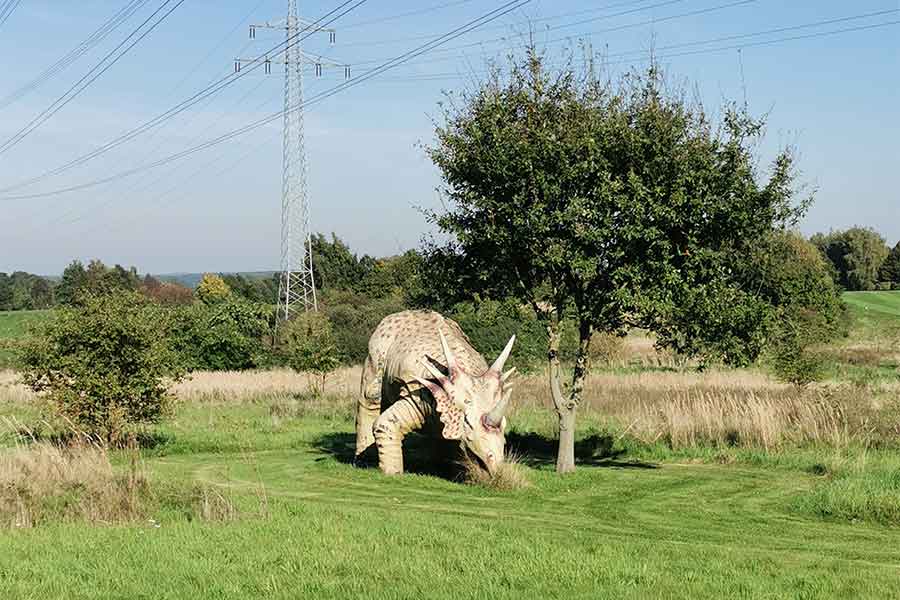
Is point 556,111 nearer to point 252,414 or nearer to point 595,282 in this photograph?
point 595,282

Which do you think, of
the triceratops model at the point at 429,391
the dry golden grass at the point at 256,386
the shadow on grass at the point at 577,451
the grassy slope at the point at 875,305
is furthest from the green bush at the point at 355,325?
the grassy slope at the point at 875,305

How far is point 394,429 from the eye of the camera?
18.8m

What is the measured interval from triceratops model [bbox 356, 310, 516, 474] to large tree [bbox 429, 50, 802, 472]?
153cm

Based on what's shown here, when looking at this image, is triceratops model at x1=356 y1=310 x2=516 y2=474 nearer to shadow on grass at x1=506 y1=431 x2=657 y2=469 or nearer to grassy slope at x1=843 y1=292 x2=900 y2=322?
shadow on grass at x1=506 y1=431 x2=657 y2=469

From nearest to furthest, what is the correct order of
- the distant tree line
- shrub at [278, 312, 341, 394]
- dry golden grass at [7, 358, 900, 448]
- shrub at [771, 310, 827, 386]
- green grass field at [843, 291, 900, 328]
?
dry golden grass at [7, 358, 900, 448]
shrub at [771, 310, 827, 386]
shrub at [278, 312, 341, 394]
green grass field at [843, 291, 900, 328]
the distant tree line

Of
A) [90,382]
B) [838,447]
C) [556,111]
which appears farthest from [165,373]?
[838,447]

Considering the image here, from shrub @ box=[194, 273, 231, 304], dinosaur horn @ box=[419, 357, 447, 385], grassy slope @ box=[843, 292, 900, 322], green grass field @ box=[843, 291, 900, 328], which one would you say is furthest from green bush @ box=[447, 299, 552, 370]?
shrub @ box=[194, 273, 231, 304]

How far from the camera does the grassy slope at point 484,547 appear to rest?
953cm

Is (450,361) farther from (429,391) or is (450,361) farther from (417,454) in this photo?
(417,454)

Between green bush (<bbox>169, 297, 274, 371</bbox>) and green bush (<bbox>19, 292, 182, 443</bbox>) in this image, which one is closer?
green bush (<bbox>19, 292, 182, 443</bbox>)

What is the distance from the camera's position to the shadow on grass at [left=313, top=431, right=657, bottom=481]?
19.2 m

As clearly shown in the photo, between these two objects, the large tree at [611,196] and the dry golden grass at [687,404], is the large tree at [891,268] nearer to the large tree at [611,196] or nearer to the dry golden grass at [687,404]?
the dry golden grass at [687,404]

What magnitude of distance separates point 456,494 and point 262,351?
3711cm

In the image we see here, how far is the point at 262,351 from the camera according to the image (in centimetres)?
5259
